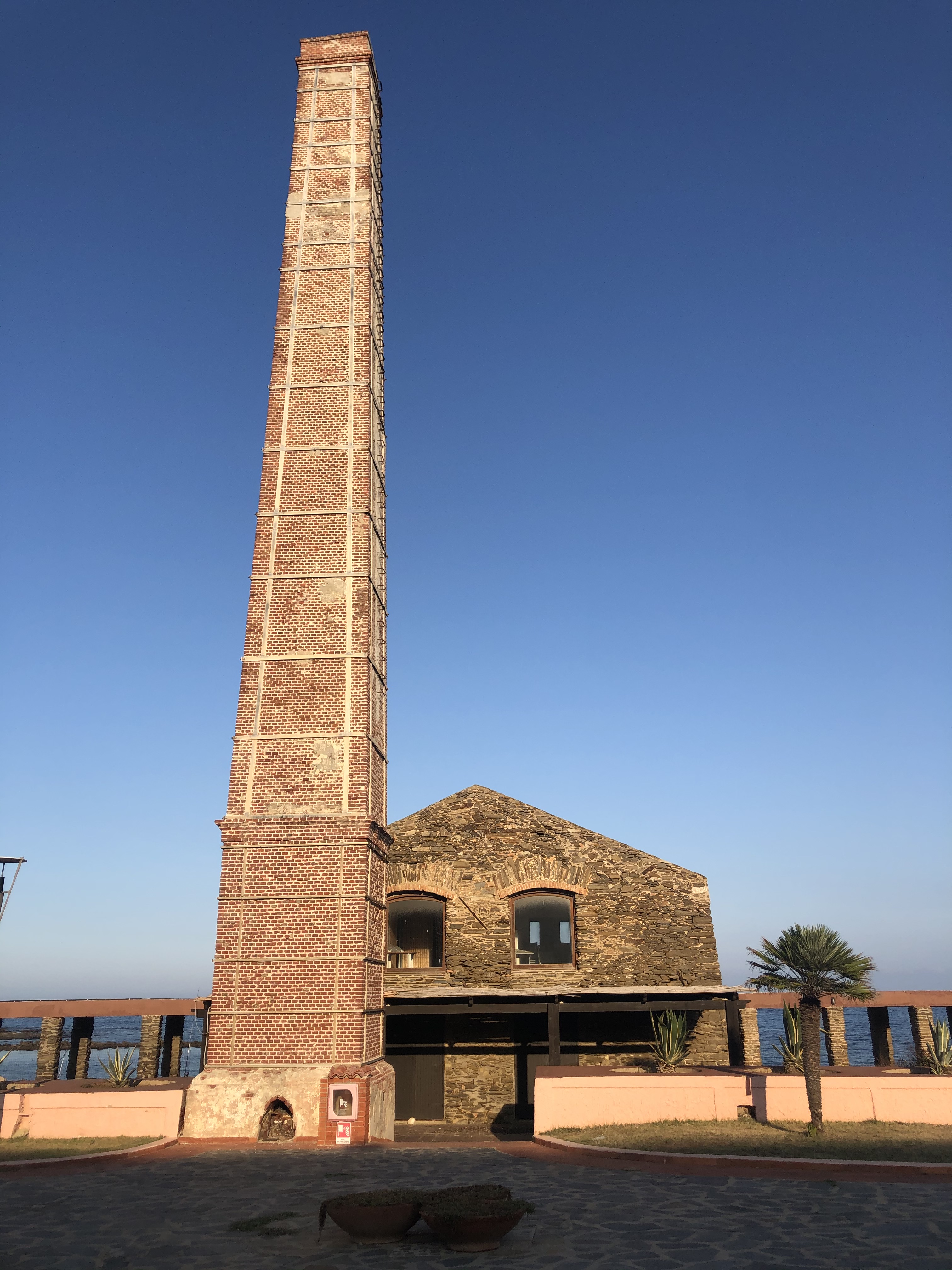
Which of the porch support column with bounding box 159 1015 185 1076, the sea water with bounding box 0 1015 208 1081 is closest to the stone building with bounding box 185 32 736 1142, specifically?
the sea water with bounding box 0 1015 208 1081

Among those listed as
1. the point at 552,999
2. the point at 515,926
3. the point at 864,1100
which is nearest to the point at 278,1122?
the point at 552,999

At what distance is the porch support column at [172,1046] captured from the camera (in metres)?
28.7

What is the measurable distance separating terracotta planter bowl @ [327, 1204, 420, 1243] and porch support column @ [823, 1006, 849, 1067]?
18.1 m

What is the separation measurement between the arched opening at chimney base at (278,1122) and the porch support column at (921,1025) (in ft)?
54.9

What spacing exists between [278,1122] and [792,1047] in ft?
33.5

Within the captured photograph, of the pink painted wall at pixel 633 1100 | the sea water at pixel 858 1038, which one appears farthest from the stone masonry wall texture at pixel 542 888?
the pink painted wall at pixel 633 1100

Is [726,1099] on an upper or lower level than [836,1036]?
lower

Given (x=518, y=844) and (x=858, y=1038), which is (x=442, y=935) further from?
(x=858, y=1038)

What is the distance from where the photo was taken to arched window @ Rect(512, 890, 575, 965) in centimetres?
2258

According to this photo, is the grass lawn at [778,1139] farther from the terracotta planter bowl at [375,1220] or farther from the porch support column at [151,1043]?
the porch support column at [151,1043]

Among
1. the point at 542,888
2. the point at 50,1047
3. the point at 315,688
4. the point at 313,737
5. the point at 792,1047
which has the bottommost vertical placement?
the point at 50,1047

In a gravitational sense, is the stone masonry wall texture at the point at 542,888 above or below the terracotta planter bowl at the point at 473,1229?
above

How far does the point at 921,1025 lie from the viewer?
24844mm

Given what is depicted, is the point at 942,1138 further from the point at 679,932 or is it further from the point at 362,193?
the point at 362,193
